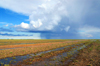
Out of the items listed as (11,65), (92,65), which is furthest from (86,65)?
(11,65)

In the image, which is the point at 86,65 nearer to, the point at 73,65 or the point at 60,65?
the point at 73,65

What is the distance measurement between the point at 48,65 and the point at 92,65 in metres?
7.67

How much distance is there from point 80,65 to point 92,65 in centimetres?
197

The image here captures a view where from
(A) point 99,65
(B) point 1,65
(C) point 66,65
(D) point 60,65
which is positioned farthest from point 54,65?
(B) point 1,65

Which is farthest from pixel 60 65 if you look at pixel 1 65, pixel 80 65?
pixel 1 65

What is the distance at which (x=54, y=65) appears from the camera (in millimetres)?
12336

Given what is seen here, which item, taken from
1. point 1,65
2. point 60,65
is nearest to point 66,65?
point 60,65

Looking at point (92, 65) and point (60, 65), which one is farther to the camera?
point (60, 65)

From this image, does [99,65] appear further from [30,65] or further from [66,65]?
[30,65]

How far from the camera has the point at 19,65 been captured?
12273 mm

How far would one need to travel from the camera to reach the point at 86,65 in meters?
Answer: 11.7

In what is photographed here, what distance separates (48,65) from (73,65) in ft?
14.8

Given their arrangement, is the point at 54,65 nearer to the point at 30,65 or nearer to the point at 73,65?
the point at 73,65

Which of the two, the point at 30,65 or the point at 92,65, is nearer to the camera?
the point at 92,65
